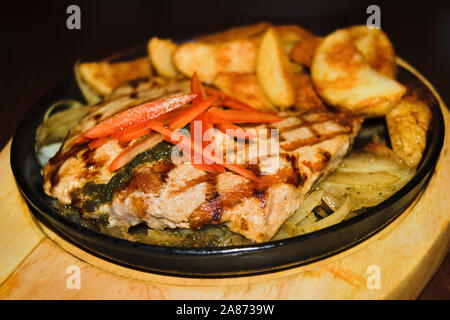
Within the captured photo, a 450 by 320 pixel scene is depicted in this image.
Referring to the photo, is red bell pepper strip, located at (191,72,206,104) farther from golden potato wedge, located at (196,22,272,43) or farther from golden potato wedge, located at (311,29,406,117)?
golden potato wedge, located at (196,22,272,43)

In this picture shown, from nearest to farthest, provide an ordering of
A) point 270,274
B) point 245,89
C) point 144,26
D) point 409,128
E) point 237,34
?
1. point 270,274
2. point 409,128
3. point 245,89
4. point 237,34
5. point 144,26

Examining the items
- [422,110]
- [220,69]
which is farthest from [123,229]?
[422,110]

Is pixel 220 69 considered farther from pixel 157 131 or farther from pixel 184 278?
pixel 184 278

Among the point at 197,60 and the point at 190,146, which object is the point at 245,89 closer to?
the point at 197,60

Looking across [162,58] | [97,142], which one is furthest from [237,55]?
[97,142]

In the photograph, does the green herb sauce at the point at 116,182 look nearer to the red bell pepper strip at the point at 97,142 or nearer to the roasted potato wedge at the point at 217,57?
the red bell pepper strip at the point at 97,142

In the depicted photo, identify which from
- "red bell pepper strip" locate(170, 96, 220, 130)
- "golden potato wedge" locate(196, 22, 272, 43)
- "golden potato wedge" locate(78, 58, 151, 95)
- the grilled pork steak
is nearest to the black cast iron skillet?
the grilled pork steak
